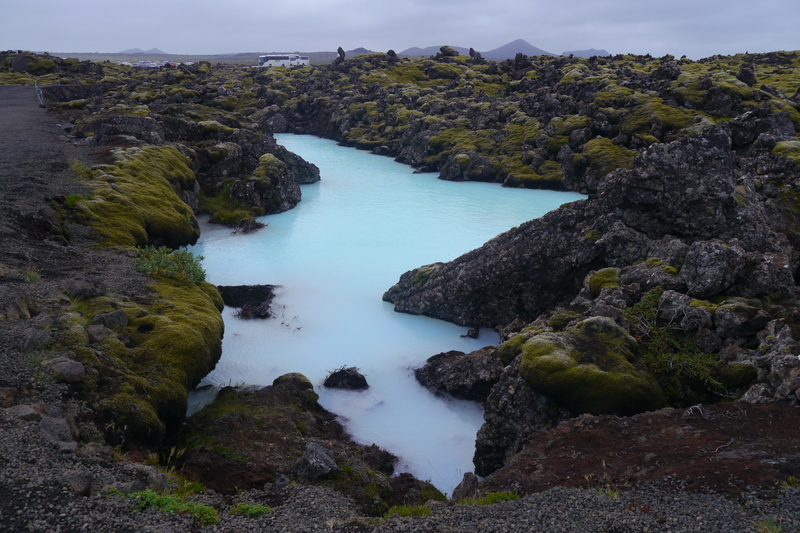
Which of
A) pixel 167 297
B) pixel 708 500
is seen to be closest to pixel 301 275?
pixel 167 297

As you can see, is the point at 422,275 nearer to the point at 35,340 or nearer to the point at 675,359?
the point at 675,359

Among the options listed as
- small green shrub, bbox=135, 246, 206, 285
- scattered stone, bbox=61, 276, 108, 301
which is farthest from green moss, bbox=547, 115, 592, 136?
scattered stone, bbox=61, 276, 108, 301

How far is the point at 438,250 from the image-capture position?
34.3m

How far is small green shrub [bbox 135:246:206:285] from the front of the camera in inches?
759

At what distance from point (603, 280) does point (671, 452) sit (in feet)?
30.1

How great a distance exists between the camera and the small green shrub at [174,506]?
821 centimetres

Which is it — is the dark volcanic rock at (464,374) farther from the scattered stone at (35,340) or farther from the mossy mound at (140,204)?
the mossy mound at (140,204)

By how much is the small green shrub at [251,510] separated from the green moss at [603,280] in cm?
1313

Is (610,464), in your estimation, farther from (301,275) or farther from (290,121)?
(290,121)

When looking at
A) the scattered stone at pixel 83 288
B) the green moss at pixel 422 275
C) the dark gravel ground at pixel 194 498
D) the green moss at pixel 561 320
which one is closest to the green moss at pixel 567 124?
the green moss at pixel 422 275

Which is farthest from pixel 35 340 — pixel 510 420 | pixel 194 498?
pixel 510 420

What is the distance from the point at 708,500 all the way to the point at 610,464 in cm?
196

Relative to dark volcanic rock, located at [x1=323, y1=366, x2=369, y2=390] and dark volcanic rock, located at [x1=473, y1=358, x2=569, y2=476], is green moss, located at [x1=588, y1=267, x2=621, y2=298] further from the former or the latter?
dark volcanic rock, located at [x1=323, y1=366, x2=369, y2=390]

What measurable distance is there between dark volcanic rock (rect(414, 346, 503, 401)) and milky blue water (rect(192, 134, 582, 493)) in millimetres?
404
